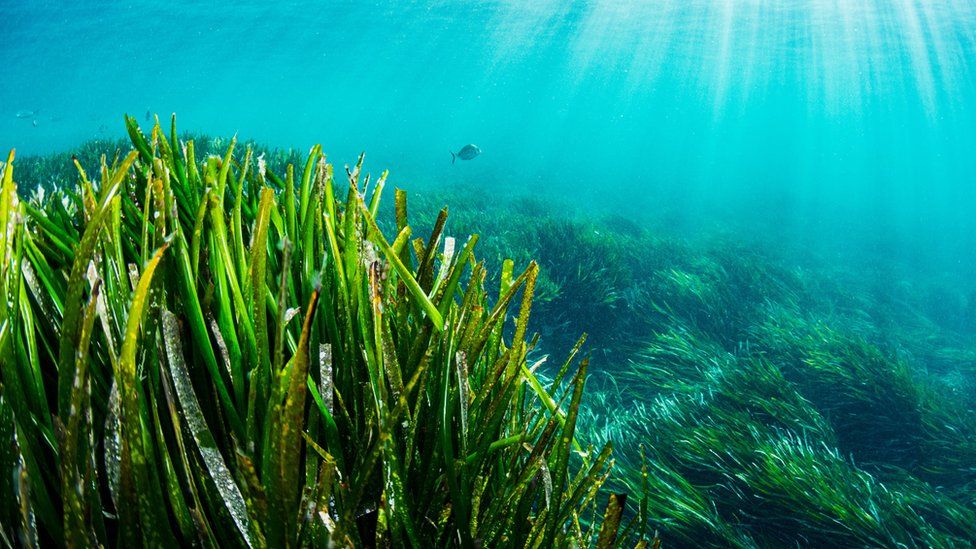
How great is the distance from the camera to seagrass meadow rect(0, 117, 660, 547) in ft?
1.83

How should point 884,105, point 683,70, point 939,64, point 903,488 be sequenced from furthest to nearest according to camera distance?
1. point 884,105
2. point 683,70
3. point 939,64
4. point 903,488

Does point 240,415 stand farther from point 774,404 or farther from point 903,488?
point 903,488

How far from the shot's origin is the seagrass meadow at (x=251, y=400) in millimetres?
557

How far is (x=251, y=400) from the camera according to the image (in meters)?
0.63

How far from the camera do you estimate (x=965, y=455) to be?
226 inches

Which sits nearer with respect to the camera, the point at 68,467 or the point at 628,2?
the point at 68,467

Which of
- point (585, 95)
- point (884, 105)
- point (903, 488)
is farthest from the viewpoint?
point (585, 95)

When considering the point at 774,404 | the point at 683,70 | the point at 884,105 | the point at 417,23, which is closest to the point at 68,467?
the point at 774,404

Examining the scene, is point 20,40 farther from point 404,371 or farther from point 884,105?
point 884,105

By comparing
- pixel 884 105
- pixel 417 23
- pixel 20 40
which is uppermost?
pixel 20 40

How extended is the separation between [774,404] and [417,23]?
4907 centimetres

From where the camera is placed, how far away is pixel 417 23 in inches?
1849

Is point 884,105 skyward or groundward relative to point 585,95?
groundward

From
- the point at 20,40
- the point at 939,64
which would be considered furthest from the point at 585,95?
the point at 20,40
